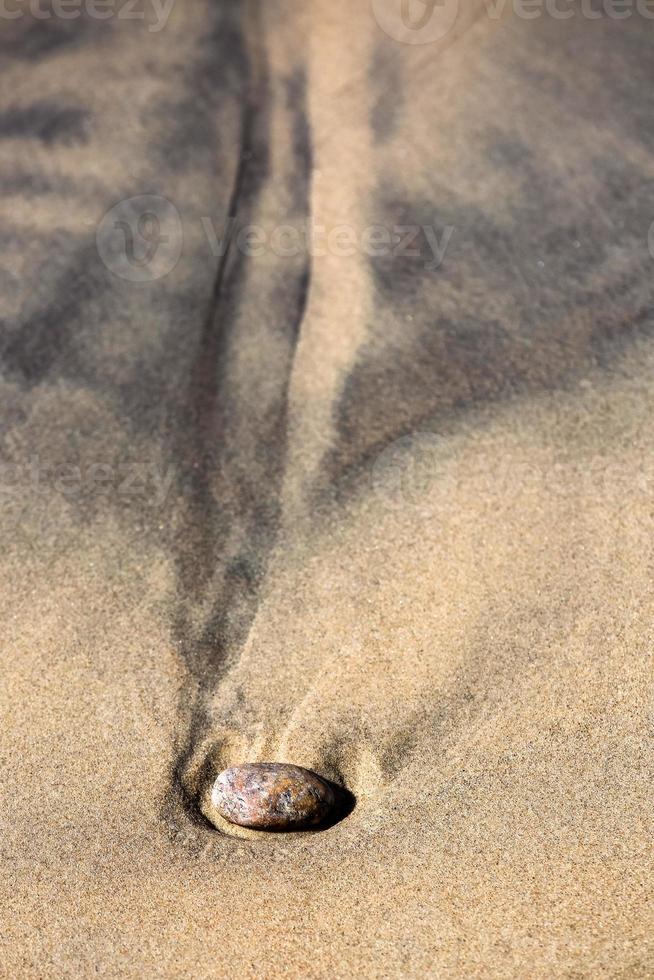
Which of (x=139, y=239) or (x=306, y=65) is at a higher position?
(x=306, y=65)

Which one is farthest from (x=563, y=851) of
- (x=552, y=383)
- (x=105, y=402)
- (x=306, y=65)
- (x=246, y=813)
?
(x=306, y=65)

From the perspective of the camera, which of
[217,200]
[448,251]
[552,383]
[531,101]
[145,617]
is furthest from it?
[531,101]

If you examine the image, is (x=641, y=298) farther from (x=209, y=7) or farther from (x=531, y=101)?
(x=209, y=7)

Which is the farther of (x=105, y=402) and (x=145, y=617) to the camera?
(x=105, y=402)

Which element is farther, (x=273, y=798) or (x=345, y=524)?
(x=345, y=524)
